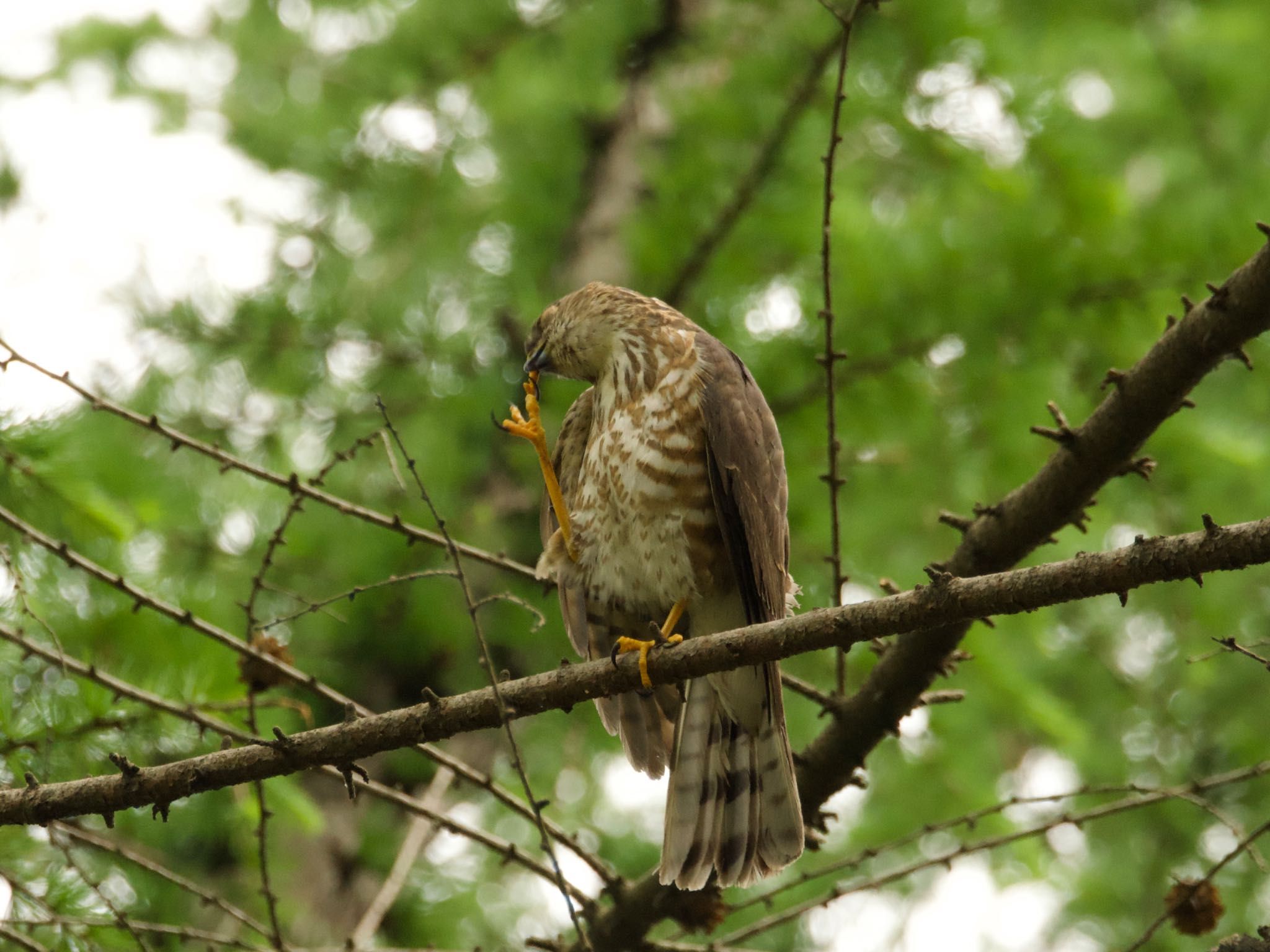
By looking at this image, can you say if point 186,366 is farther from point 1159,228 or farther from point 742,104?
point 1159,228

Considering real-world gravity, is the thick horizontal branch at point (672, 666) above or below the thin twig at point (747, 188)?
below

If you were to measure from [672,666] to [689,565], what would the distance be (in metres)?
0.74

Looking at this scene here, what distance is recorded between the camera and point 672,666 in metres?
2.12

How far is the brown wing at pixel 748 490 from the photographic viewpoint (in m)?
2.73

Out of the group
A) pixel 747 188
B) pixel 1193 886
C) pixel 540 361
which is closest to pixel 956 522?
pixel 1193 886

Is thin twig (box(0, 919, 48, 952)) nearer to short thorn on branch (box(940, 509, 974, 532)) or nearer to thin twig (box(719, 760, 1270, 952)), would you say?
thin twig (box(719, 760, 1270, 952))

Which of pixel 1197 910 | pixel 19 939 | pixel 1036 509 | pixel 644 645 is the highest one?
pixel 1036 509

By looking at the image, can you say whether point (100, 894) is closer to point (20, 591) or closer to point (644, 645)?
point (20, 591)

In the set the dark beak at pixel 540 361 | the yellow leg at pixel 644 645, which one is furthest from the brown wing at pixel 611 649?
the dark beak at pixel 540 361

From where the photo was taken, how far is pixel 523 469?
4414mm

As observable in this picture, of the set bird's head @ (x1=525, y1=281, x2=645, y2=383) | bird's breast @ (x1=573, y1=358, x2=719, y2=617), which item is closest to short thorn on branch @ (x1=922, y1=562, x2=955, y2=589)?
bird's breast @ (x1=573, y1=358, x2=719, y2=617)

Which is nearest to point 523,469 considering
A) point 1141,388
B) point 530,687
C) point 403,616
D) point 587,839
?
point 403,616

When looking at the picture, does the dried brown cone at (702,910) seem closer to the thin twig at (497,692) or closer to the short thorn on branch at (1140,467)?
the thin twig at (497,692)

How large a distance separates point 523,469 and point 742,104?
65.4 inches
